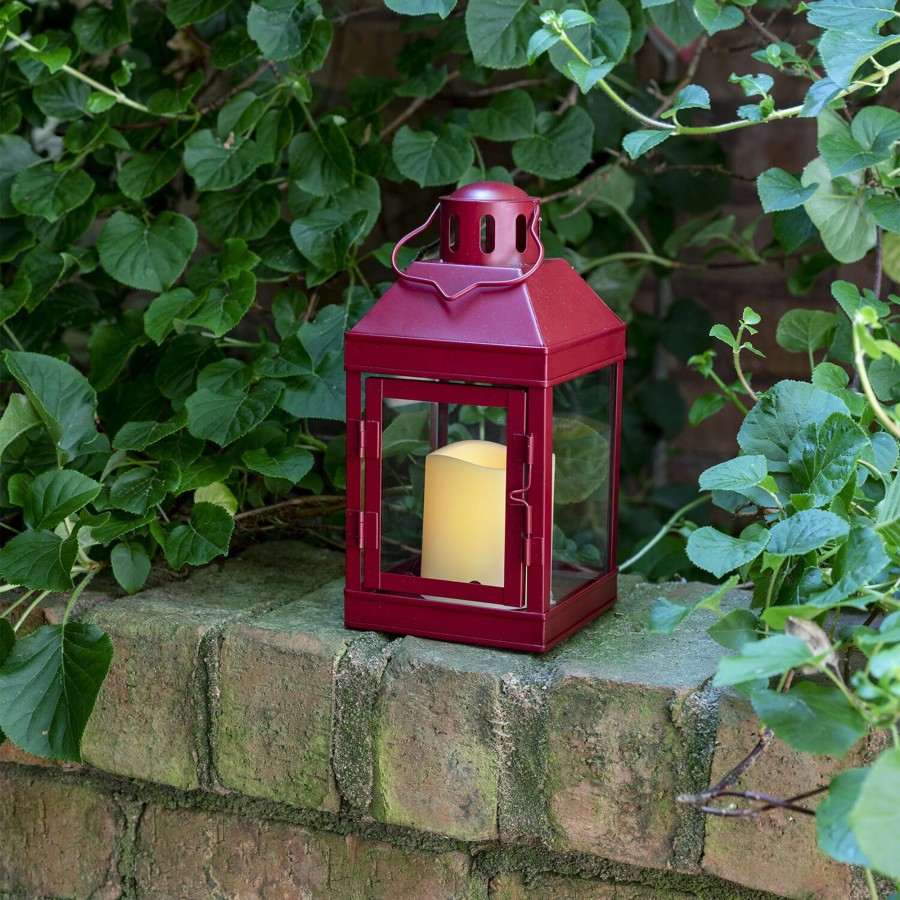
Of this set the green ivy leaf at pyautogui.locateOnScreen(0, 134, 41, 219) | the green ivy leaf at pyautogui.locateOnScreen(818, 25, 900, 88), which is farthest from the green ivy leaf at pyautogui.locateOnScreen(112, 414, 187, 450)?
the green ivy leaf at pyautogui.locateOnScreen(818, 25, 900, 88)

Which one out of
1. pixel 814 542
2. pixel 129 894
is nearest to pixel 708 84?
pixel 814 542

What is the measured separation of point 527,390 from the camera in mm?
947

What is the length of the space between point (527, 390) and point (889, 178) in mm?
471

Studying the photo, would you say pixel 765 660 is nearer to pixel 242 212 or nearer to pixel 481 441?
pixel 481 441

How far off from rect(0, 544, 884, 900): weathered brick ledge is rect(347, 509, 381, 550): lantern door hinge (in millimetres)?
86

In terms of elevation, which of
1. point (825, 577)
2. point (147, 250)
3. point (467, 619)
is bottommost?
point (467, 619)

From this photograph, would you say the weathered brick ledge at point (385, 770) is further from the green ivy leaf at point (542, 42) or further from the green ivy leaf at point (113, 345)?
the green ivy leaf at point (542, 42)

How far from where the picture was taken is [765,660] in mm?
726

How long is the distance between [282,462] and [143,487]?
0.45ft

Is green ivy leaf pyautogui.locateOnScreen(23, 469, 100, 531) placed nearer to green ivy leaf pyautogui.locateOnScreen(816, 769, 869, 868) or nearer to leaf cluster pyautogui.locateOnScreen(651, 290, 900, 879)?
leaf cluster pyautogui.locateOnScreen(651, 290, 900, 879)

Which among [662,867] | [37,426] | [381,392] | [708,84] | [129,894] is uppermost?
[708,84]

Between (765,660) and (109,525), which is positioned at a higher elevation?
(765,660)

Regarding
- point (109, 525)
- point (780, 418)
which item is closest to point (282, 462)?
point (109, 525)

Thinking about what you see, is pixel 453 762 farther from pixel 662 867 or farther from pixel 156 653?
pixel 156 653
